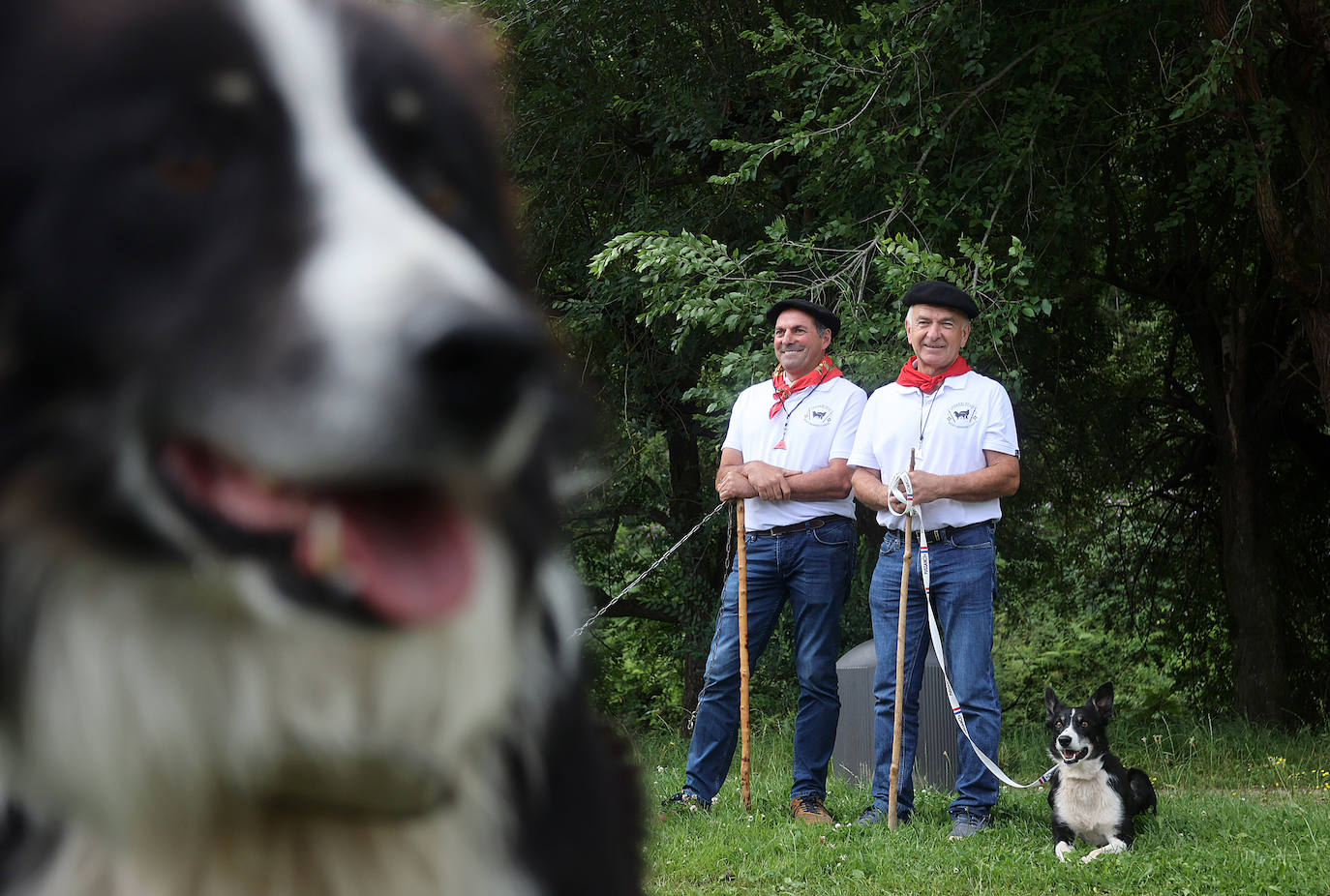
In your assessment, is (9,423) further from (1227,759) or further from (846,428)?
(1227,759)

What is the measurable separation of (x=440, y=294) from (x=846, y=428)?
521 centimetres

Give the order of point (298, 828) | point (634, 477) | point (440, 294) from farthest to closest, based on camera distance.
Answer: point (634, 477)
point (298, 828)
point (440, 294)

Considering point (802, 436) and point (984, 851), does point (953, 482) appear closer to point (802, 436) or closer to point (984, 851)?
point (802, 436)

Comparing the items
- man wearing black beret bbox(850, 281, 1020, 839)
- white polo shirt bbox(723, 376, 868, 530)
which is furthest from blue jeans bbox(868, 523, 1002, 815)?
white polo shirt bbox(723, 376, 868, 530)

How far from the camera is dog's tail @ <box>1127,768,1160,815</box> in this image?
6129mm

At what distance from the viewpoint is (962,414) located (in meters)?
5.66

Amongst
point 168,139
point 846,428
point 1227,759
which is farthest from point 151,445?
point 1227,759

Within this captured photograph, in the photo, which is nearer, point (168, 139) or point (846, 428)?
point (168, 139)

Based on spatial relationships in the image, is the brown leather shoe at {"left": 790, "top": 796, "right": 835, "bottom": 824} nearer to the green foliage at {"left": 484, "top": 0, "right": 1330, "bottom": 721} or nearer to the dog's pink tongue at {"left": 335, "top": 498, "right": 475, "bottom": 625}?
the green foliage at {"left": 484, "top": 0, "right": 1330, "bottom": 721}

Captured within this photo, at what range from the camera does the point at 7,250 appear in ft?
3.18

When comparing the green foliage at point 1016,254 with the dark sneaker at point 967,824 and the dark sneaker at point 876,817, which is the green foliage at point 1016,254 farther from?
the dark sneaker at point 967,824

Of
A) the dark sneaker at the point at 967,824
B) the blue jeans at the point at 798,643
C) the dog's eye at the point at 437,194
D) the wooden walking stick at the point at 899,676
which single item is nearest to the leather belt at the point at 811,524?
the blue jeans at the point at 798,643

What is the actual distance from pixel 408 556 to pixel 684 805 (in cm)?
554

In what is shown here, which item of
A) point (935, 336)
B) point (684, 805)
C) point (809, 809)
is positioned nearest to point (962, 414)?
point (935, 336)
